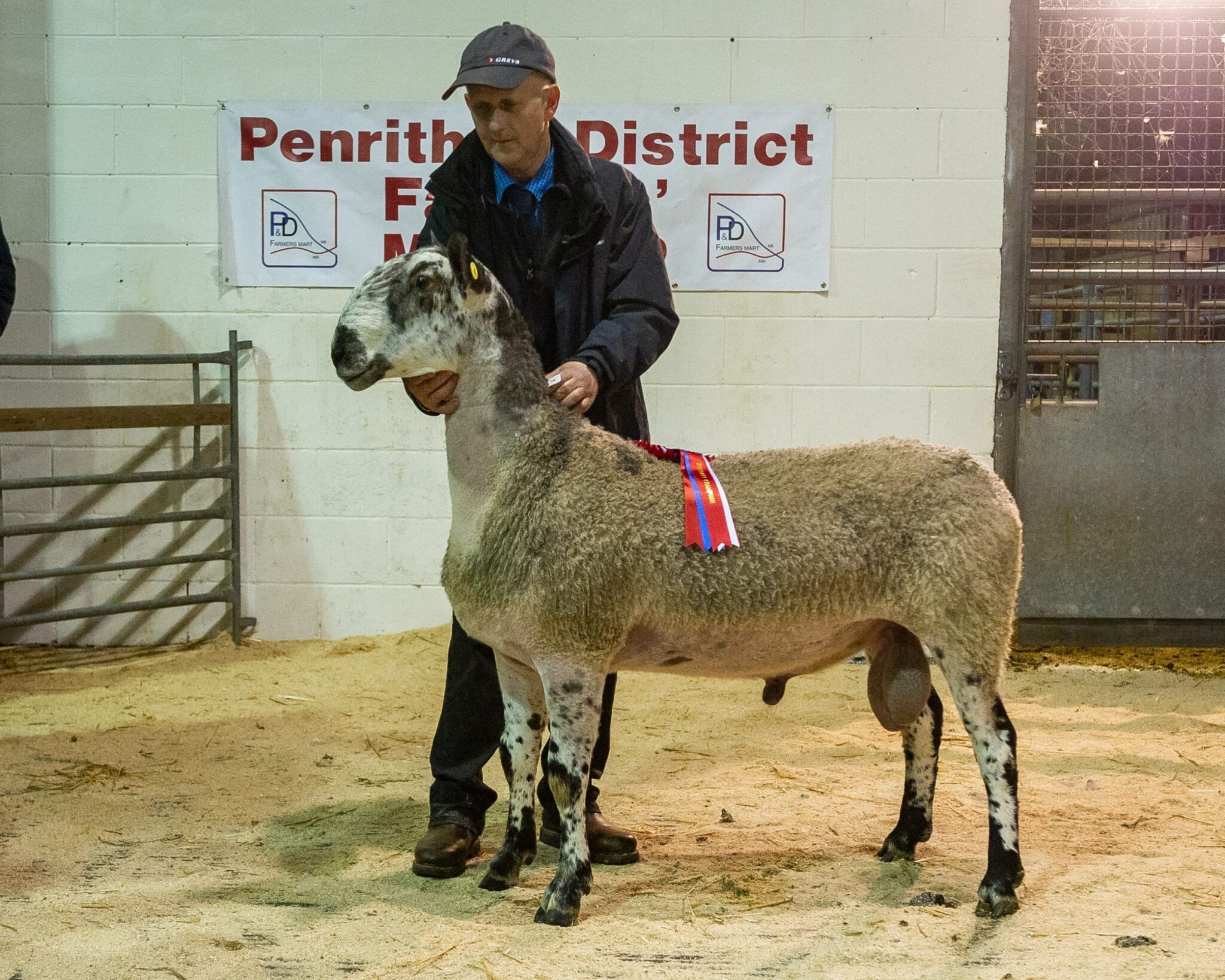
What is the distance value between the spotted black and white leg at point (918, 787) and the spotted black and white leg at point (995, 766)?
1.03 feet

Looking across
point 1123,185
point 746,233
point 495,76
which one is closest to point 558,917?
point 495,76

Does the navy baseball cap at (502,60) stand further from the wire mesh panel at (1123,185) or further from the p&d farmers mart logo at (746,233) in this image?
the wire mesh panel at (1123,185)

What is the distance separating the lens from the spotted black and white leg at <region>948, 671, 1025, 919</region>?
9.70 ft

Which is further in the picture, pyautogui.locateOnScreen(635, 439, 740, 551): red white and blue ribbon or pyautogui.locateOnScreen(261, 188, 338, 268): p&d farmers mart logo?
pyautogui.locateOnScreen(261, 188, 338, 268): p&d farmers mart logo

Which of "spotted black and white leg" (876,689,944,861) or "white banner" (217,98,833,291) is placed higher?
"white banner" (217,98,833,291)

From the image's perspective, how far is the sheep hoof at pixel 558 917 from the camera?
2871 millimetres

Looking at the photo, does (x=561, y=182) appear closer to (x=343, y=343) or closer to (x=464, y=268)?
(x=464, y=268)

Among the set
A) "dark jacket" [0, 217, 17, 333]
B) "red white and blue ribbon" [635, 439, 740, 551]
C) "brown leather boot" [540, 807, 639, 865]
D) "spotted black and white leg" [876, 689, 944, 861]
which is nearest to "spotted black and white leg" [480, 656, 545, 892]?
"brown leather boot" [540, 807, 639, 865]

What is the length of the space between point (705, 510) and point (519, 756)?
820 millimetres

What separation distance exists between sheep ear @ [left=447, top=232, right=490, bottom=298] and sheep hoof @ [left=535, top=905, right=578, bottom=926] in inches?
58.0

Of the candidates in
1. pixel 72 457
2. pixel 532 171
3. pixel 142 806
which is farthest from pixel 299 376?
pixel 532 171

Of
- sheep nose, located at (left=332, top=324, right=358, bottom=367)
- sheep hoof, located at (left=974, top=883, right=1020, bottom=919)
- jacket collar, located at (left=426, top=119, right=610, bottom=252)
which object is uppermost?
jacket collar, located at (left=426, top=119, right=610, bottom=252)

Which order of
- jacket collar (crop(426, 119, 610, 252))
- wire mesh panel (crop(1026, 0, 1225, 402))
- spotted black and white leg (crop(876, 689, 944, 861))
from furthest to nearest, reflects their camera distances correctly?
wire mesh panel (crop(1026, 0, 1225, 402)) → spotted black and white leg (crop(876, 689, 944, 861)) → jacket collar (crop(426, 119, 610, 252))

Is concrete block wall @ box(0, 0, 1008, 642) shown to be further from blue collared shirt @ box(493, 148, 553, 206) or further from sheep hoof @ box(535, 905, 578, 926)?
sheep hoof @ box(535, 905, 578, 926)
